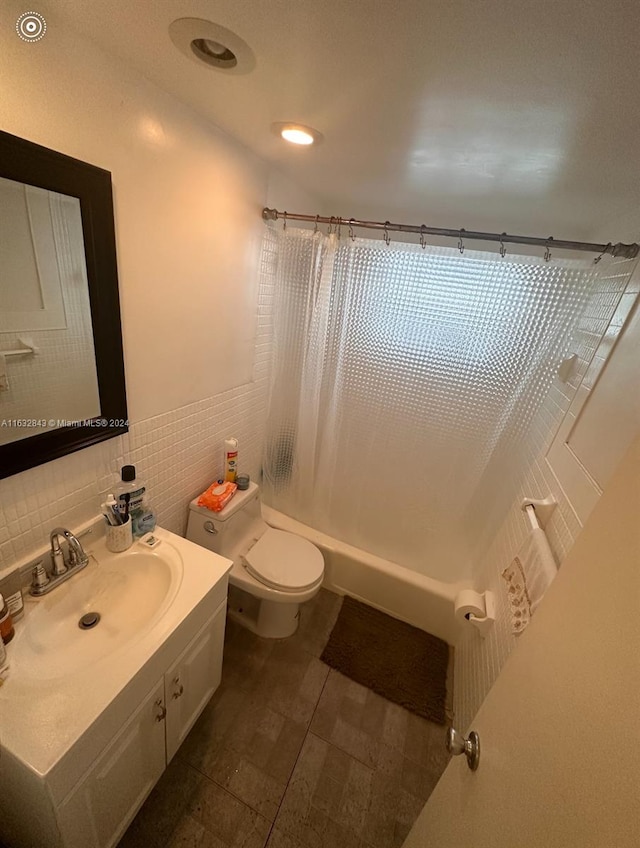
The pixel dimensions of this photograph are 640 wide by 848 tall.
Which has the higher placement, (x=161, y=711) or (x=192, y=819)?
(x=161, y=711)

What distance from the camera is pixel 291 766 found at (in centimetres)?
130

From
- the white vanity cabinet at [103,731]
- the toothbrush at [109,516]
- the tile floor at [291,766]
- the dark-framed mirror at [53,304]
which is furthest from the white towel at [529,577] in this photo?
the dark-framed mirror at [53,304]

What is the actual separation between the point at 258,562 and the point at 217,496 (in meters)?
0.37

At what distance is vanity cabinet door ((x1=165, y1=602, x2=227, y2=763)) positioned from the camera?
103 cm

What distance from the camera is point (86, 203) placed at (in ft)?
2.89

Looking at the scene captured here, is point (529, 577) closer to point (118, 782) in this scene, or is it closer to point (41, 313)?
point (118, 782)

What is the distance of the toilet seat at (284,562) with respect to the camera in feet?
5.12

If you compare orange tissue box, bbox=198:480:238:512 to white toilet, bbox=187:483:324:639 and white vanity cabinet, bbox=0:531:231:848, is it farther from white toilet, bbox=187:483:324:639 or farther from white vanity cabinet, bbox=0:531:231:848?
white vanity cabinet, bbox=0:531:231:848

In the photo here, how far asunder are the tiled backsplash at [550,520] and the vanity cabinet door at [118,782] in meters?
1.12

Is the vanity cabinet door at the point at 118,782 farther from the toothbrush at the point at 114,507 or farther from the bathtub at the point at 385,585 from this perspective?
the bathtub at the point at 385,585

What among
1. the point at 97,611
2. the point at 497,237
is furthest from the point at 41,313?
the point at 497,237

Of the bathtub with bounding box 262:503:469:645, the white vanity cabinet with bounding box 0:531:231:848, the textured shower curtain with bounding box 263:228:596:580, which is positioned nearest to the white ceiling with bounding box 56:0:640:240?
the textured shower curtain with bounding box 263:228:596:580

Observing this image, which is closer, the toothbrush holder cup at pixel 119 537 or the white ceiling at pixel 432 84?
the white ceiling at pixel 432 84

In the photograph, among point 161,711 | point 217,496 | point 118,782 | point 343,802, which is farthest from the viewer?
point 217,496
